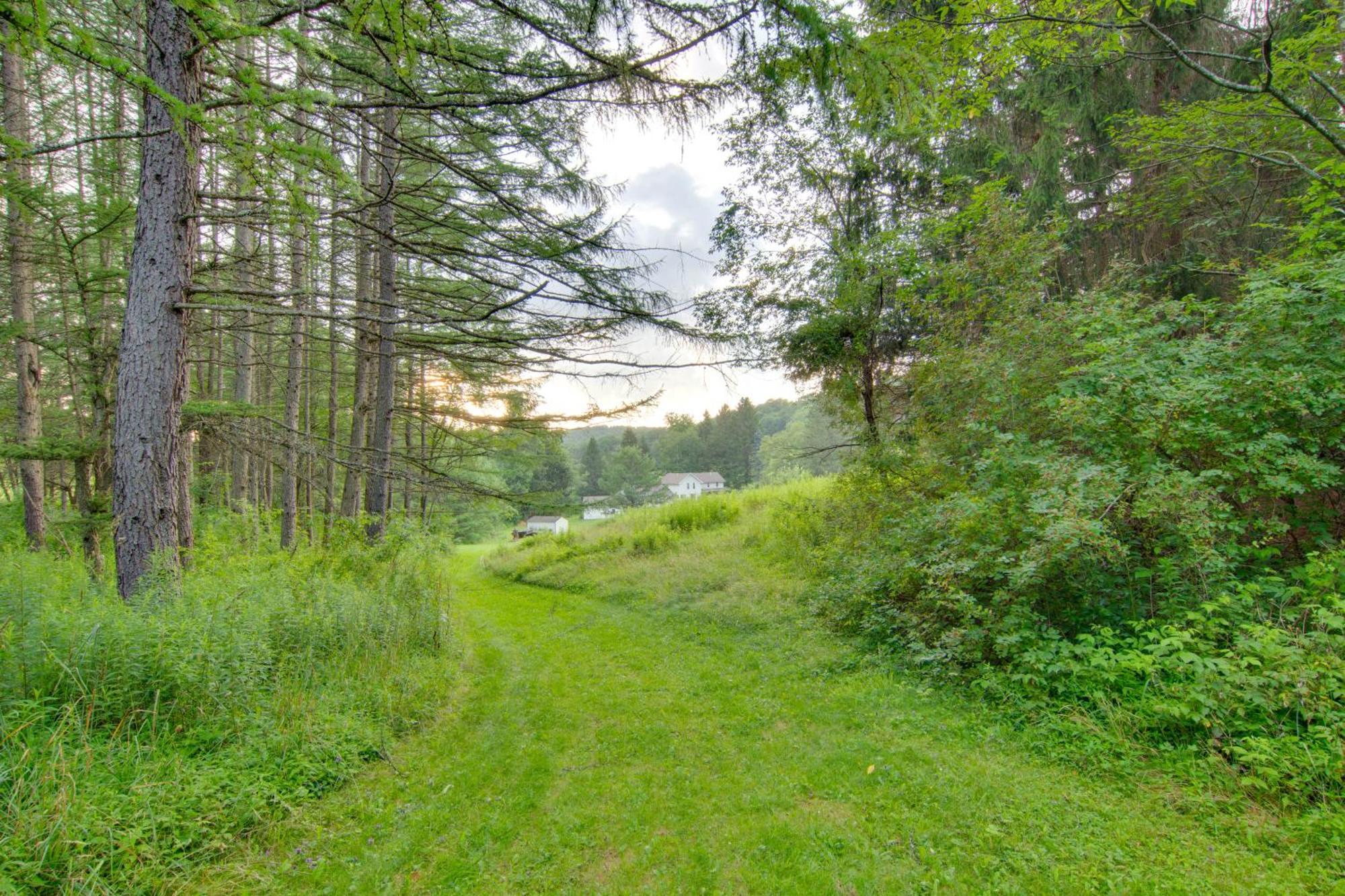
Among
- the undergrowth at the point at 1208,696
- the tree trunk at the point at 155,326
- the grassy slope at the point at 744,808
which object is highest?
the tree trunk at the point at 155,326

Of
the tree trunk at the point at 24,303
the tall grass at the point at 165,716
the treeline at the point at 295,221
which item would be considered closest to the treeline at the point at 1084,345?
the treeline at the point at 295,221

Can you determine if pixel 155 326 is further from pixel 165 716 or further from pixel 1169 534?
pixel 1169 534

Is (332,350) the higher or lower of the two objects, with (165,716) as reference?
higher

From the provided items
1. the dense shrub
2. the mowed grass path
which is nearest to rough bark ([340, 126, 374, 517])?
the mowed grass path

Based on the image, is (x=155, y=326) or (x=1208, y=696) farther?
(x=155, y=326)

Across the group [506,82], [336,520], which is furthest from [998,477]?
[336,520]

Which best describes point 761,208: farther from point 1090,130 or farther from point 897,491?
point 897,491

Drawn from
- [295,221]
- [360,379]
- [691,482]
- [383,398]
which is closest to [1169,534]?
[295,221]

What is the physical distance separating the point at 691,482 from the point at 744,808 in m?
41.0

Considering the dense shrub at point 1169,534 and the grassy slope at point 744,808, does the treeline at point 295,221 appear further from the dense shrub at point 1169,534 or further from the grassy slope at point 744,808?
the dense shrub at point 1169,534

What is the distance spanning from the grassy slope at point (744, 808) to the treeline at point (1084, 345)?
610 millimetres

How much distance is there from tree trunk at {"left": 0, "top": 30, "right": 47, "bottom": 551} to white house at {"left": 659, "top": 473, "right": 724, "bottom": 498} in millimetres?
33564

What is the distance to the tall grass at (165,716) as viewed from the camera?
207 centimetres

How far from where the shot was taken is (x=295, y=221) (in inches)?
107
